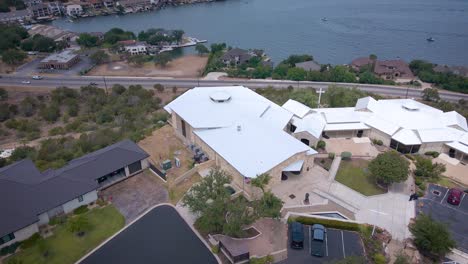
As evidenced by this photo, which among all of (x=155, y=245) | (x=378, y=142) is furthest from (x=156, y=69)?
(x=155, y=245)

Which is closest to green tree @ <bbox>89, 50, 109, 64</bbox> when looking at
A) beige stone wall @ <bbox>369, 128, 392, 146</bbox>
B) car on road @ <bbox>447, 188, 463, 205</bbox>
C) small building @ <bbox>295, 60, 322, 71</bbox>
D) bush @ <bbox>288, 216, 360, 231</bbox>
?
small building @ <bbox>295, 60, 322, 71</bbox>

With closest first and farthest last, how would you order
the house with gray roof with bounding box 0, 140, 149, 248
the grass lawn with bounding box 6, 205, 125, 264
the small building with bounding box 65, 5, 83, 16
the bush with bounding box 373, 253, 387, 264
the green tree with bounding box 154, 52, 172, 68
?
1. the bush with bounding box 373, 253, 387, 264
2. the grass lawn with bounding box 6, 205, 125, 264
3. the house with gray roof with bounding box 0, 140, 149, 248
4. the green tree with bounding box 154, 52, 172, 68
5. the small building with bounding box 65, 5, 83, 16

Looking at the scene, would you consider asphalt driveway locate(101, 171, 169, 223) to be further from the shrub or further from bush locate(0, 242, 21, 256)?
the shrub

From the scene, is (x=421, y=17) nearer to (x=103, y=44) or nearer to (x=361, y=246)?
(x=103, y=44)

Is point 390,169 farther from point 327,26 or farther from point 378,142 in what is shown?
point 327,26

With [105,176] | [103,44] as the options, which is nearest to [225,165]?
[105,176]

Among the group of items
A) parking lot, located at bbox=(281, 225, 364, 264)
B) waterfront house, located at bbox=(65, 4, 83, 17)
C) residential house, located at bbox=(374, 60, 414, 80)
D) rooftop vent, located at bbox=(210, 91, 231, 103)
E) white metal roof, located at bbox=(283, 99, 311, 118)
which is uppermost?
waterfront house, located at bbox=(65, 4, 83, 17)
